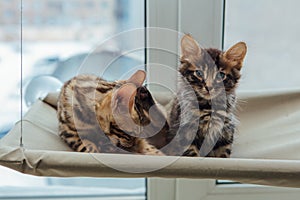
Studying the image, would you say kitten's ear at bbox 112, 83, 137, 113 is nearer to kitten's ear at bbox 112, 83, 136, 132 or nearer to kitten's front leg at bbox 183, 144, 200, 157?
→ kitten's ear at bbox 112, 83, 136, 132

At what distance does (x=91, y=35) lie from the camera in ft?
4.53

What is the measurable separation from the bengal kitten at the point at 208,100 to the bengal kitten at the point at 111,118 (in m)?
0.07

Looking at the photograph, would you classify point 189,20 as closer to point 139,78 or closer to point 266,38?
point 266,38

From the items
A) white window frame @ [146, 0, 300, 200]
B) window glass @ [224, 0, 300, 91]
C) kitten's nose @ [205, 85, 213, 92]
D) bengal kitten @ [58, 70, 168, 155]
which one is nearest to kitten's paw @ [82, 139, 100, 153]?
bengal kitten @ [58, 70, 168, 155]

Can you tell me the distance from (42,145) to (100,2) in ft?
1.96

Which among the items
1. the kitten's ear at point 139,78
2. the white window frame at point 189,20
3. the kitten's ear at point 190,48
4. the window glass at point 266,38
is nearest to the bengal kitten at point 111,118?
the kitten's ear at point 139,78

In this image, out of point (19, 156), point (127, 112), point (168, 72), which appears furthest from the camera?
point (168, 72)

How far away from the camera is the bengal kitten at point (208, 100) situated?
0.93 metres

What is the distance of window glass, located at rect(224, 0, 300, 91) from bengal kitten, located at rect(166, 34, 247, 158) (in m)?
0.42

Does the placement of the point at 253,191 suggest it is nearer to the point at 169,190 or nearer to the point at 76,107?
the point at 169,190

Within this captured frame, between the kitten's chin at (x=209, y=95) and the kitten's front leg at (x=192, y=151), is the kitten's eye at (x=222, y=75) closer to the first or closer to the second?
the kitten's chin at (x=209, y=95)

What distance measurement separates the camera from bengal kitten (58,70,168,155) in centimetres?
90

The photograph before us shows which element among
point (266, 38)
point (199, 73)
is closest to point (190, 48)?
point (199, 73)

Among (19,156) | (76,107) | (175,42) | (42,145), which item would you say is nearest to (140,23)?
(175,42)
